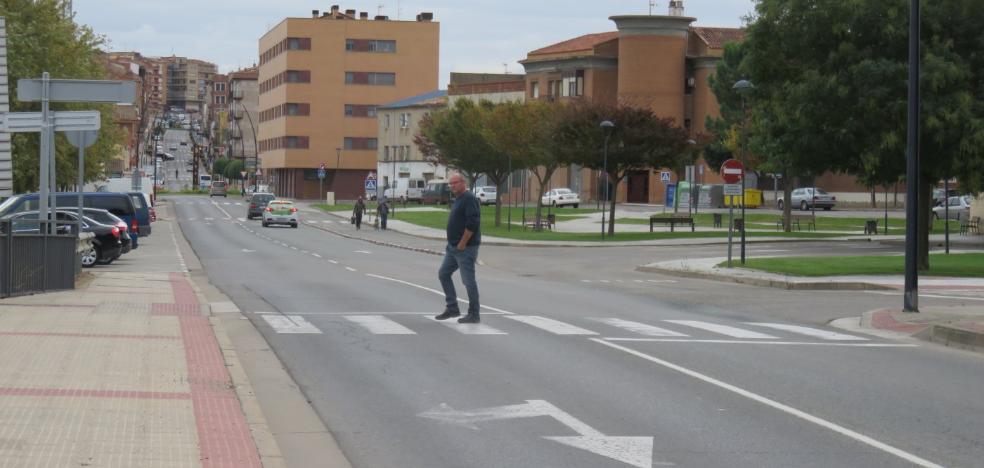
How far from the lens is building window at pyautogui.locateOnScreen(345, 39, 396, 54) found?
136 metres

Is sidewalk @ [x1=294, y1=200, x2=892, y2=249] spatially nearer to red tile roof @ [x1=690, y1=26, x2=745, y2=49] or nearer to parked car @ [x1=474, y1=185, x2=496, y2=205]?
parked car @ [x1=474, y1=185, x2=496, y2=205]

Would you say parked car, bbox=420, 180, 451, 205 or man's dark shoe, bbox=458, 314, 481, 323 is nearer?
man's dark shoe, bbox=458, 314, 481, 323

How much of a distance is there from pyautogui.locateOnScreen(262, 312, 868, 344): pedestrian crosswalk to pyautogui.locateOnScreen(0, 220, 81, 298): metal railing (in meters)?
3.91

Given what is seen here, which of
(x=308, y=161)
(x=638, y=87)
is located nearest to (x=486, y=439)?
(x=638, y=87)

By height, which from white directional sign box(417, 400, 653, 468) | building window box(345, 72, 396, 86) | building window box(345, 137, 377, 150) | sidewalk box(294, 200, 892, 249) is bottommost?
sidewalk box(294, 200, 892, 249)

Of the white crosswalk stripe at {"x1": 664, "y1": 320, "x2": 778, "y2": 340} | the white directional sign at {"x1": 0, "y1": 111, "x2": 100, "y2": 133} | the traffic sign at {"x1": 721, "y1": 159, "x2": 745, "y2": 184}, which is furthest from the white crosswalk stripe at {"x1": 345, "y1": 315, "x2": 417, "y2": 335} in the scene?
the traffic sign at {"x1": 721, "y1": 159, "x2": 745, "y2": 184}

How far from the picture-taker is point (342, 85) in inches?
A: 5374

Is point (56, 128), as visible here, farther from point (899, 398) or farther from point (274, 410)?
point (899, 398)

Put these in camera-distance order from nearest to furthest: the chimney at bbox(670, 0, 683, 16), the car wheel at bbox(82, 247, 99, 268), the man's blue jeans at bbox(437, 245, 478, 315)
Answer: the man's blue jeans at bbox(437, 245, 478, 315) < the car wheel at bbox(82, 247, 99, 268) < the chimney at bbox(670, 0, 683, 16)

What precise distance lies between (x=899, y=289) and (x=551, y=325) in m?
12.9

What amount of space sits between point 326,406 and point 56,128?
46.6 feet

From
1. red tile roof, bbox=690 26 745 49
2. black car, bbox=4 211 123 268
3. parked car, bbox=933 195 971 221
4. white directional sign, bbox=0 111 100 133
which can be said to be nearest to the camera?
white directional sign, bbox=0 111 100 133

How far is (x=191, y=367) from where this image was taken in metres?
12.3

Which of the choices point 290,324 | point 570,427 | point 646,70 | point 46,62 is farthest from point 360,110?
point 570,427
